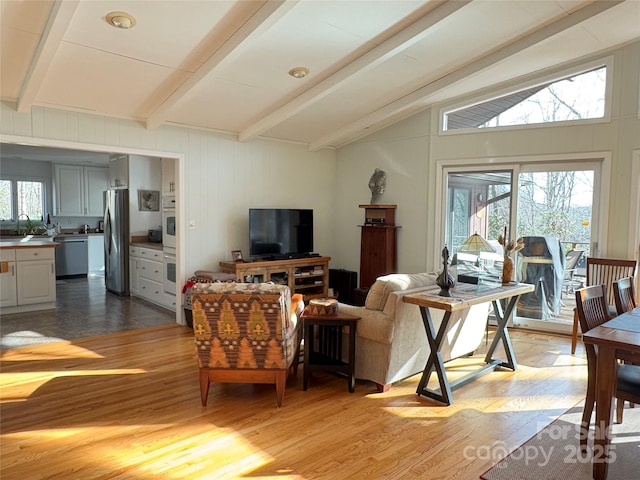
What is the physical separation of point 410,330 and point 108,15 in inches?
128

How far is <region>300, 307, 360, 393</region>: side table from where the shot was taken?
3.51 metres

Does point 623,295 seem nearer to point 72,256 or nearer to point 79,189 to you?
point 72,256

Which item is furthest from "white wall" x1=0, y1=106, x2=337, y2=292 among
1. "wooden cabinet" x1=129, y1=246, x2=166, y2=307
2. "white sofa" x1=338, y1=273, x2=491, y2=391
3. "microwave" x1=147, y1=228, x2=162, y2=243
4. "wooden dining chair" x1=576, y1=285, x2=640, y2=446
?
"wooden dining chair" x1=576, y1=285, x2=640, y2=446

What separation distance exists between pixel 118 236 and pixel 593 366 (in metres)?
6.79

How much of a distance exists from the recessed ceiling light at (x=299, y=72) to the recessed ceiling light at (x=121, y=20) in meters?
1.57

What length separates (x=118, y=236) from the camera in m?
7.28

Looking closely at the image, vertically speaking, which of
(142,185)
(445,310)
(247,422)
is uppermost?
(142,185)

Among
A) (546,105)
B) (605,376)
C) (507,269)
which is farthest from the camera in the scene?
(546,105)

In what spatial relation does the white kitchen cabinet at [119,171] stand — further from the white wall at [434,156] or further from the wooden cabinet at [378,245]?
the wooden cabinet at [378,245]

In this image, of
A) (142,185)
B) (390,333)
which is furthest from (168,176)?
(390,333)

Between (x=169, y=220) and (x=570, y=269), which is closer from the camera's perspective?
(x=570, y=269)

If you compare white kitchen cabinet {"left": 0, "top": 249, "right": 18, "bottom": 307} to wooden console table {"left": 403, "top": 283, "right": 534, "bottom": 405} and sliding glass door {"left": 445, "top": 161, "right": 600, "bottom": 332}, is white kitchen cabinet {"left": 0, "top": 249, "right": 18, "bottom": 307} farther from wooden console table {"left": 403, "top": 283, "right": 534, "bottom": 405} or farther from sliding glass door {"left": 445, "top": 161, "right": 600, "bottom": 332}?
sliding glass door {"left": 445, "top": 161, "right": 600, "bottom": 332}

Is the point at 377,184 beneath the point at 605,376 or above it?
above

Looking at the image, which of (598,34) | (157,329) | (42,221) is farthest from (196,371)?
(42,221)
